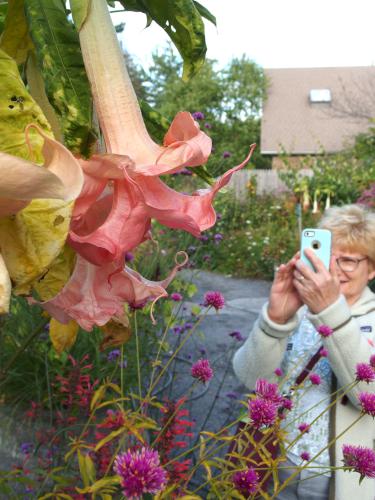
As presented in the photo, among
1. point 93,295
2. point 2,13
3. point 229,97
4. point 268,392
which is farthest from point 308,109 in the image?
point 93,295

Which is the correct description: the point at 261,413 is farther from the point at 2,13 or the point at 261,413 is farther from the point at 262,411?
the point at 2,13

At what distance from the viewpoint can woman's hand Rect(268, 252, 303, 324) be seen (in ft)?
5.76

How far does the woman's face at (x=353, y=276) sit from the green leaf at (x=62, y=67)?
1.72 meters

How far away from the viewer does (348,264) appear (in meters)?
2.01

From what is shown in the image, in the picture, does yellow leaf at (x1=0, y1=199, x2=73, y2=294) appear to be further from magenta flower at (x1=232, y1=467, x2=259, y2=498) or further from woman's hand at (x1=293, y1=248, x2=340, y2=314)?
woman's hand at (x1=293, y1=248, x2=340, y2=314)

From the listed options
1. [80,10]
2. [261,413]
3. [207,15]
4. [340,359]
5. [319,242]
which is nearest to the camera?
[80,10]

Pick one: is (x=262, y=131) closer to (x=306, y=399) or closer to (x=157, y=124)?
(x=306, y=399)

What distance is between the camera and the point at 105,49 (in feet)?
1.14

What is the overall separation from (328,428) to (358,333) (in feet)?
0.96

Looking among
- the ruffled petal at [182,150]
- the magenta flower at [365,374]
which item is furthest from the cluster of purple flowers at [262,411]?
the ruffled petal at [182,150]

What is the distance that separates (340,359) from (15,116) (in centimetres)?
144

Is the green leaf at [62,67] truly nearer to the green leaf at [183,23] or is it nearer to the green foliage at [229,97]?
the green leaf at [183,23]

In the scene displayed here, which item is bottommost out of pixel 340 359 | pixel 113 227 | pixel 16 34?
pixel 340 359

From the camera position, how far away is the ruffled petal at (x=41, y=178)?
0.23 m
